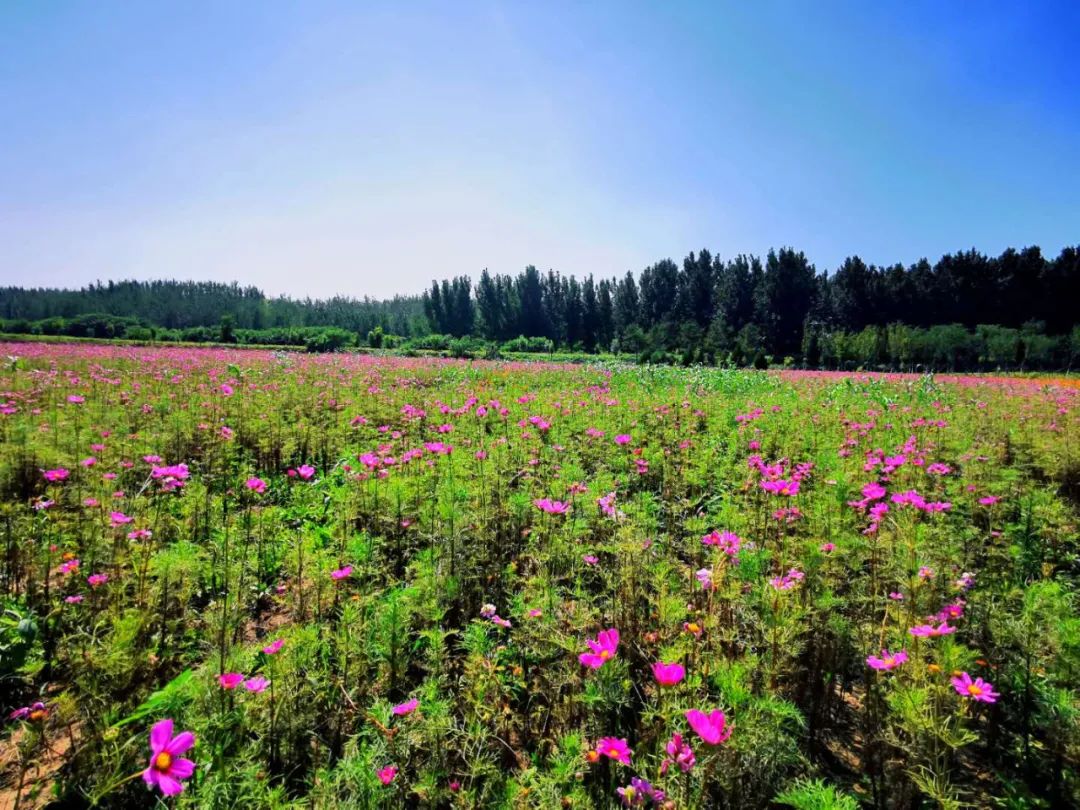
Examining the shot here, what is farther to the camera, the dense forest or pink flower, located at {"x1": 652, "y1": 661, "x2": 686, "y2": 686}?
the dense forest

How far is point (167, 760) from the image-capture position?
1.11m

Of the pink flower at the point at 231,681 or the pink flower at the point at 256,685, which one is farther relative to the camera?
the pink flower at the point at 256,685

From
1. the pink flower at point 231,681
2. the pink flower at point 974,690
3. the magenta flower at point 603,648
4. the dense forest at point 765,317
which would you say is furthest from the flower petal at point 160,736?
the dense forest at point 765,317

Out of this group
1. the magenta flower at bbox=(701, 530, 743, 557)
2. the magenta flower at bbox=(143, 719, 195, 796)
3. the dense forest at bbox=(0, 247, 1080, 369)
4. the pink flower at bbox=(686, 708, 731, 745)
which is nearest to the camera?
the magenta flower at bbox=(143, 719, 195, 796)

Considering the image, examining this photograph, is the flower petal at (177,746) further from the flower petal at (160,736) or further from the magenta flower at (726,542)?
the magenta flower at (726,542)

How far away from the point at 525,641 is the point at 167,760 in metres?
1.53

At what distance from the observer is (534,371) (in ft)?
48.8

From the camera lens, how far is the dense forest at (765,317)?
4097 centimetres

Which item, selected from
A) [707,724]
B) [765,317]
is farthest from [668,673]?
[765,317]

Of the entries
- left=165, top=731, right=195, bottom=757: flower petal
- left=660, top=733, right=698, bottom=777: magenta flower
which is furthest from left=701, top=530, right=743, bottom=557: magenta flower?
left=165, top=731, right=195, bottom=757: flower petal

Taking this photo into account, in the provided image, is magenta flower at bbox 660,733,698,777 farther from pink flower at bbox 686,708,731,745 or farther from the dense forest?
the dense forest

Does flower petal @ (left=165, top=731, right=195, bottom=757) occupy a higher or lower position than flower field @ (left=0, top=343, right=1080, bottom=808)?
higher

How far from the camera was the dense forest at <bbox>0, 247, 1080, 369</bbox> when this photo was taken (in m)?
41.0

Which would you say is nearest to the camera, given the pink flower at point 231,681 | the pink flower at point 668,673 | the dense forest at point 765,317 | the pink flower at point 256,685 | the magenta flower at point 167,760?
the magenta flower at point 167,760
